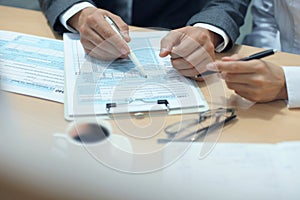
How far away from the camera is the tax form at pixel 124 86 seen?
71cm

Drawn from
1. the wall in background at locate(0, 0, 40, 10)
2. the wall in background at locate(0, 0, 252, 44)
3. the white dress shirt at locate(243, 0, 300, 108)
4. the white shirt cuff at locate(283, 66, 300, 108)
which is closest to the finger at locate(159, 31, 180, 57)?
the white shirt cuff at locate(283, 66, 300, 108)

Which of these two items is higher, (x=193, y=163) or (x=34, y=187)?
(x=34, y=187)

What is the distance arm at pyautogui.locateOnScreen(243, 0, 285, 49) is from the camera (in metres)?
1.19

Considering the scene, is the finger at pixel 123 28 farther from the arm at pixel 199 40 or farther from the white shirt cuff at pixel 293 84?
the white shirt cuff at pixel 293 84

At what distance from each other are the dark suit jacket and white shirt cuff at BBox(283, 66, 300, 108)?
18 centimetres

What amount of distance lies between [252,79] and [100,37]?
32 cm

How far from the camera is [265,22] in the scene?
122 cm

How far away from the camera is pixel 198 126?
2.23 ft

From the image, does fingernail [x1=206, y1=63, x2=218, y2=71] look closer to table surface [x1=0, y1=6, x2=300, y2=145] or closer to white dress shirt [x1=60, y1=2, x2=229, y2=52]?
table surface [x1=0, y1=6, x2=300, y2=145]

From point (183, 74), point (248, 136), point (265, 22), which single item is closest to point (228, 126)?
point (248, 136)

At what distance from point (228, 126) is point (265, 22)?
24.7 inches

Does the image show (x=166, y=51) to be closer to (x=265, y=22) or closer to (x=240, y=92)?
(x=240, y=92)

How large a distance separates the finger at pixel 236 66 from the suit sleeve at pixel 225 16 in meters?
0.19

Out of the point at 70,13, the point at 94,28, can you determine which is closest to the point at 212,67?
the point at 94,28
